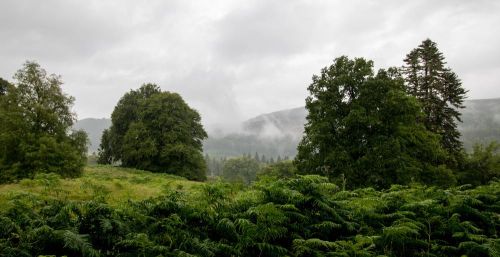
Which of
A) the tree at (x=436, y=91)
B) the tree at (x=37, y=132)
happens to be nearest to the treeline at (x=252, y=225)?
the tree at (x=37, y=132)

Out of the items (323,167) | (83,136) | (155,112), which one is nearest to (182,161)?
(155,112)

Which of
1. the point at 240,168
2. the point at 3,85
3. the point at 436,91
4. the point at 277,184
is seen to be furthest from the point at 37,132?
the point at 240,168

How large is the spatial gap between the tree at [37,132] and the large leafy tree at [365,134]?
16.4 metres

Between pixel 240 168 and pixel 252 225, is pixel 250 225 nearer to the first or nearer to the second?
pixel 252 225

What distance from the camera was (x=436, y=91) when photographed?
1446 inches

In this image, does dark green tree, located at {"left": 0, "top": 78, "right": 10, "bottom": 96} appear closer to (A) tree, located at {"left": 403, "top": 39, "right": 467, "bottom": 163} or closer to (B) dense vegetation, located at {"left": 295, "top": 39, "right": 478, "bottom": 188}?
(B) dense vegetation, located at {"left": 295, "top": 39, "right": 478, "bottom": 188}

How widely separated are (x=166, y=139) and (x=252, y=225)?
4169 centimetres

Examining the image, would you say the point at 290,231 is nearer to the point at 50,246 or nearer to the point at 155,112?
the point at 50,246

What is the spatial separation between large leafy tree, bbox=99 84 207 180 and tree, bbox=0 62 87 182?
67.3 feet

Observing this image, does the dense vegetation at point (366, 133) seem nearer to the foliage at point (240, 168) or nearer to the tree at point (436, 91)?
the tree at point (436, 91)

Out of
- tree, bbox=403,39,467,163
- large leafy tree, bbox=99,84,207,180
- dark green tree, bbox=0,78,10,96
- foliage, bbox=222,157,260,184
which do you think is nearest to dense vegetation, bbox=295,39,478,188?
tree, bbox=403,39,467,163

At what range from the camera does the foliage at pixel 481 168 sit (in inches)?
1412

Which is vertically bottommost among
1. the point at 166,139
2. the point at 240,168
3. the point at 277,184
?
the point at 240,168

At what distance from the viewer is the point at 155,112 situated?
50.7 m
